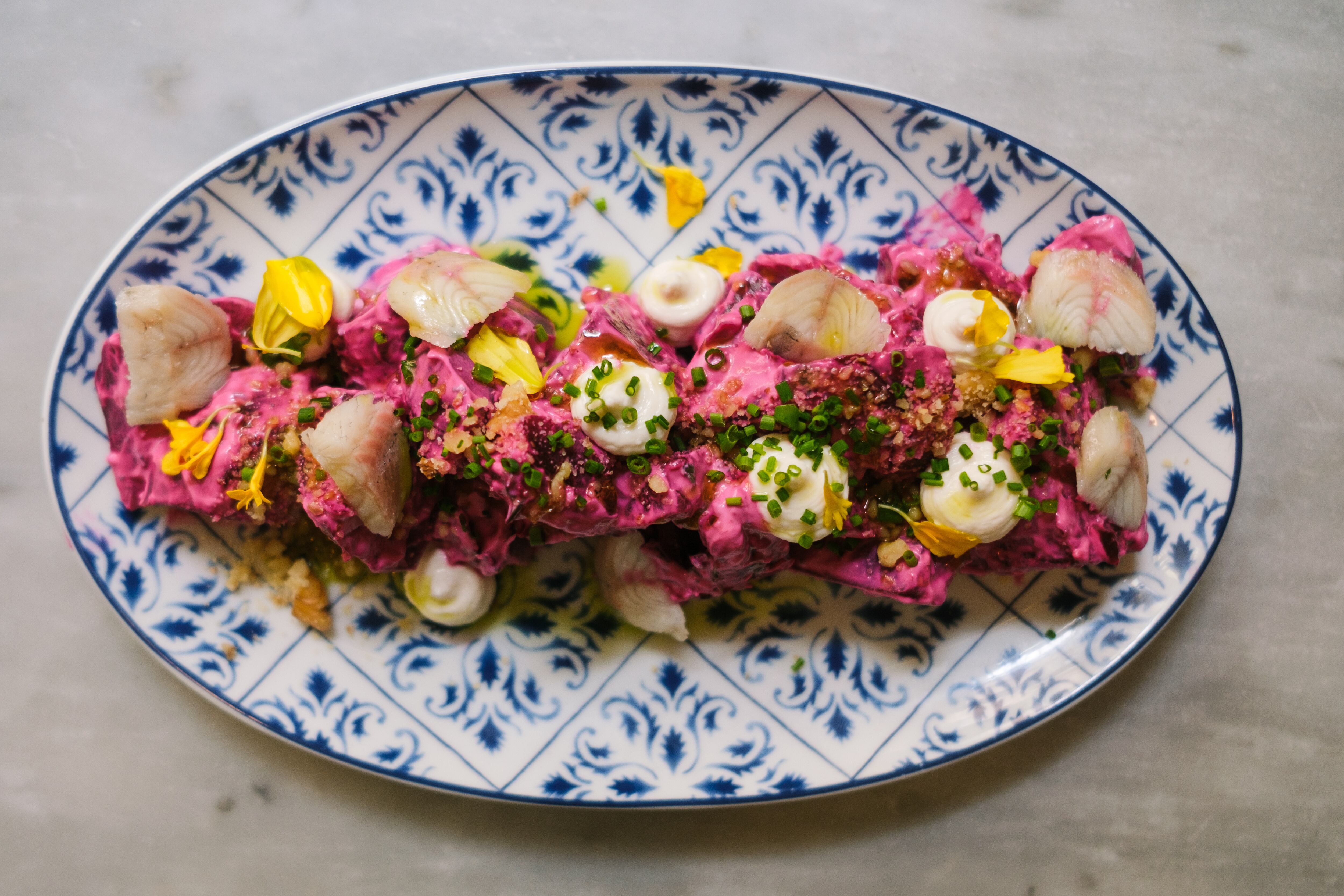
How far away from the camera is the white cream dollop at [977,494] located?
2062 millimetres

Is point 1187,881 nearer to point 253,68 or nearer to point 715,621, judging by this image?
point 715,621

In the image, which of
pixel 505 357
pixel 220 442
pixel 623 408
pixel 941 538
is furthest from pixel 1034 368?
pixel 220 442

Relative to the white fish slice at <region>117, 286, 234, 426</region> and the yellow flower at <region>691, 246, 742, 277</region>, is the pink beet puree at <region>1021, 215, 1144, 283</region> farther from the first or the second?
the white fish slice at <region>117, 286, 234, 426</region>

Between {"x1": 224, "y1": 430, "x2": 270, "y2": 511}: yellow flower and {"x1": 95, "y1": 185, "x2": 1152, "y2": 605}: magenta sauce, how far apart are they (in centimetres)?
3

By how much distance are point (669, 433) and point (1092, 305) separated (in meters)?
1.29

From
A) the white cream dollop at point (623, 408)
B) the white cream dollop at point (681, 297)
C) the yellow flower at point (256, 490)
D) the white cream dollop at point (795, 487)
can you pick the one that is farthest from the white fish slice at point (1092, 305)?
the yellow flower at point (256, 490)

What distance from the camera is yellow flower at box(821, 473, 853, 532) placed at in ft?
6.54

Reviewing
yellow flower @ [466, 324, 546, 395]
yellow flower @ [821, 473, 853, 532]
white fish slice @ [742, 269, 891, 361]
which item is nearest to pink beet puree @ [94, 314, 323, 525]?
yellow flower @ [466, 324, 546, 395]

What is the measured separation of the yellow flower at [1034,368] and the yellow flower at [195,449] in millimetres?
2172

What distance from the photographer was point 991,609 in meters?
2.54

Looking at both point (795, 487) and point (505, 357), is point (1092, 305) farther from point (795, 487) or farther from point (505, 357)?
point (505, 357)

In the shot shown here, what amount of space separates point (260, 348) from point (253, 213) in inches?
18.7

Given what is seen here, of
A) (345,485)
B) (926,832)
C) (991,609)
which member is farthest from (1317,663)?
(345,485)

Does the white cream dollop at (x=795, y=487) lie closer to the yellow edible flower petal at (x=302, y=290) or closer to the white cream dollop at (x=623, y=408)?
the white cream dollop at (x=623, y=408)
